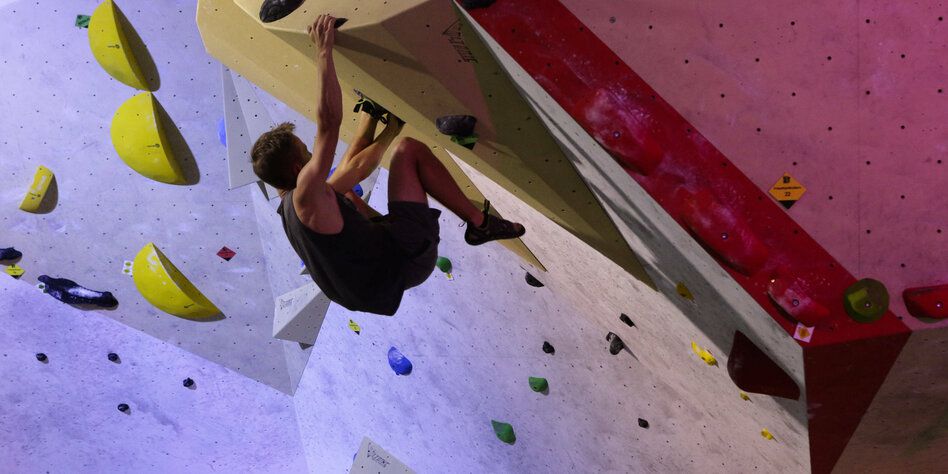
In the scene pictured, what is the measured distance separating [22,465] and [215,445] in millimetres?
981

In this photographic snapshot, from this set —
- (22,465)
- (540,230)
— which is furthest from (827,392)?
(22,465)

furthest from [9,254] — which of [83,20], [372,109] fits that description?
[372,109]

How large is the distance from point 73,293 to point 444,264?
178 cm

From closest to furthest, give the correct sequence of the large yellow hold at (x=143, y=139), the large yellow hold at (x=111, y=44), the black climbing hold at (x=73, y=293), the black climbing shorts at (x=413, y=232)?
the black climbing shorts at (x=413, y=232)
the large yellow hold at (x=111, y=44)
the large yellow hold at (x=143, y=139)
the black climbing hold at (x=73, y=293)

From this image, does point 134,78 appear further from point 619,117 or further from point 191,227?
point 619,117

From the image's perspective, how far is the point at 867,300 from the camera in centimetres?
132

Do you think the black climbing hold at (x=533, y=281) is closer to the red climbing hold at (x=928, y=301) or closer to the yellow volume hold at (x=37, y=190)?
the red climbing hold at (x=928, y=301)

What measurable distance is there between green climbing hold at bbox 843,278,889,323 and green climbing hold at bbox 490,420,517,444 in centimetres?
195

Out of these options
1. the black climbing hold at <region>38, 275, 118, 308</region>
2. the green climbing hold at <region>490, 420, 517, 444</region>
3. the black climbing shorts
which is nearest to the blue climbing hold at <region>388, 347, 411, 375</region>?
the green climbing hold at <region>490, 420, 517, 444</region>

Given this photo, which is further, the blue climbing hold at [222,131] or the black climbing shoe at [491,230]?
the blue climbing hold at [222,131]

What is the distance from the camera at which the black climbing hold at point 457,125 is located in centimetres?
178

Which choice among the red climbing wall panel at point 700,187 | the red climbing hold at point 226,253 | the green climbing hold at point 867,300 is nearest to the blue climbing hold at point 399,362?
the red climbing hold at point 226,253

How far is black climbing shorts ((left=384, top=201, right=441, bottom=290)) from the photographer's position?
→ 1934 mm

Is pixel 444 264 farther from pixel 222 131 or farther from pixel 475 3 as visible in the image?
pixel 475 3
